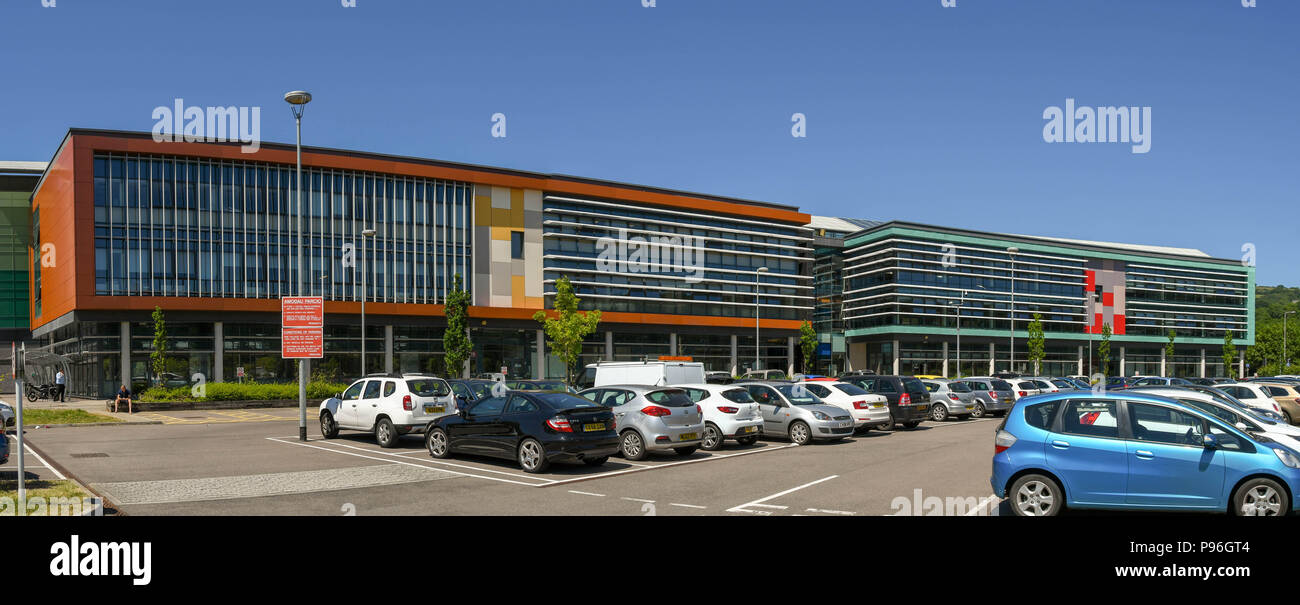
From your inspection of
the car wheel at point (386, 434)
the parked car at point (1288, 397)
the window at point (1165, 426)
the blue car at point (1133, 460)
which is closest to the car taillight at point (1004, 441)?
the blue car at point (1133, 460)

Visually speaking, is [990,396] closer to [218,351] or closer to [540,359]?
[540,359]

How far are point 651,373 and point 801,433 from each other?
5608mm

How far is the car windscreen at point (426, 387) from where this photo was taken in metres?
19.0

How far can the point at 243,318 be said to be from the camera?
1950 inches

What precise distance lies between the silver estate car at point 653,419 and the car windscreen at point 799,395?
4.36 m

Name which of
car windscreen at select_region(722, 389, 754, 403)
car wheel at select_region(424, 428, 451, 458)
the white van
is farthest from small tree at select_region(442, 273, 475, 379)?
car wheel at select_region(424, 428, 451, 458)

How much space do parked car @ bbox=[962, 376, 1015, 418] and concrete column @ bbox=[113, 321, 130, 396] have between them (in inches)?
1695

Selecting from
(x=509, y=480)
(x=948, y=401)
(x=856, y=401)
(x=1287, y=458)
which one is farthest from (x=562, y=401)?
(x=948, y=401)

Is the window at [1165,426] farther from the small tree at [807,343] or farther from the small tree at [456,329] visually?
the small tree at [807,343]

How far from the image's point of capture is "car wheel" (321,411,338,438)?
21078mm

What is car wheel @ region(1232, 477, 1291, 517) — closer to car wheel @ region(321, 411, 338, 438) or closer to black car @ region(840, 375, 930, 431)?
black car @ region(840, 375, 930, 431)

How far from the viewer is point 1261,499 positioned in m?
8.98
